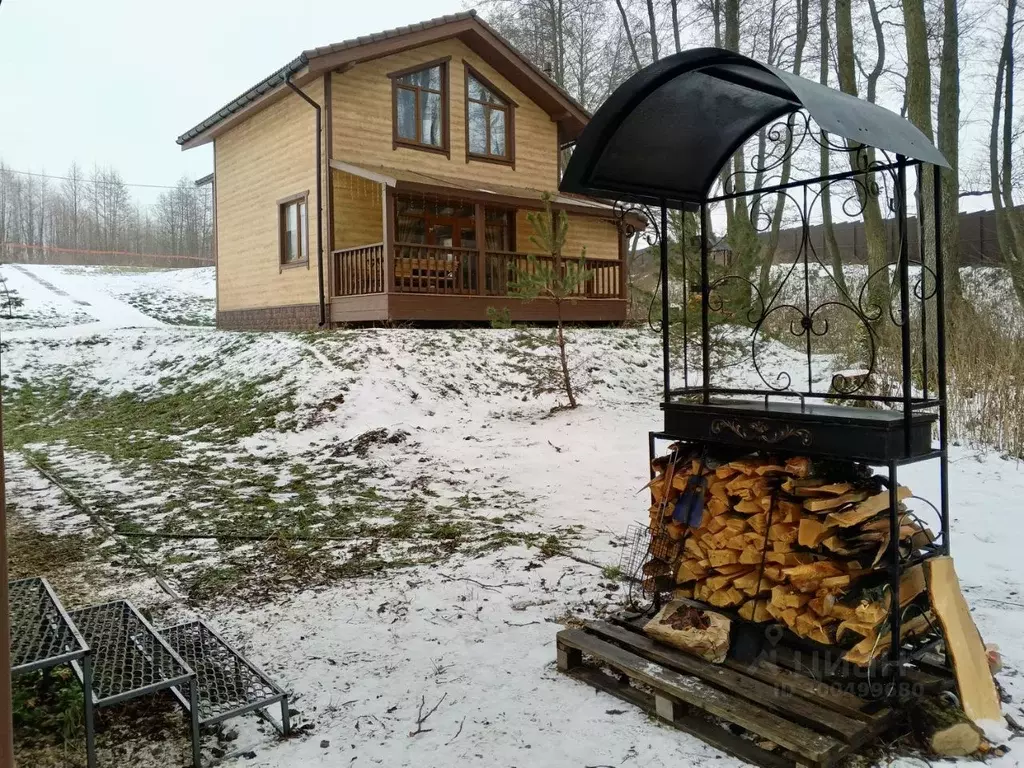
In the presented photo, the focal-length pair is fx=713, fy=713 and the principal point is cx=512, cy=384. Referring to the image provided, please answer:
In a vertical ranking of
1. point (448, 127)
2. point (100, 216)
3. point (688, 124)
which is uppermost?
point (100, 216)

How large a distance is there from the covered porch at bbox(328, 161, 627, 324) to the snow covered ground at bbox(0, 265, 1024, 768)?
125 cm

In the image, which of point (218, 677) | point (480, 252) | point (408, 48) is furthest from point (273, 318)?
point (218, 677)

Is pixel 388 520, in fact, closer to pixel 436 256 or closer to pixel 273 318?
pixel 436 256

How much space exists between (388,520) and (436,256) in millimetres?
8714

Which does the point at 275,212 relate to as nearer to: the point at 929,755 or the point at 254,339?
the point at 254,339

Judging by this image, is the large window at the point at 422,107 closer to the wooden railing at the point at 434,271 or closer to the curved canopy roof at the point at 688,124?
the wooden railing at the point at 434,271

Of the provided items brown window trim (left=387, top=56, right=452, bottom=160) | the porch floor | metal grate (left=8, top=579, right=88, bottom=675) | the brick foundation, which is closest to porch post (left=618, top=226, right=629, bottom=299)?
the porch floor

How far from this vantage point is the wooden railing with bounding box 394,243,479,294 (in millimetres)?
12891

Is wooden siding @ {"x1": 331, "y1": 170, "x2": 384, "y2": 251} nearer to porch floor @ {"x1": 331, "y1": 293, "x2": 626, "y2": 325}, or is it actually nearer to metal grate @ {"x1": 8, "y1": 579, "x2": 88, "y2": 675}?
porch floor @ {"x1": 331, "y1": 293, "x2": 626, "y2": 325}

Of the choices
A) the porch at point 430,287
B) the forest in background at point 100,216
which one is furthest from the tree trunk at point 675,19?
the forest in background at point 100,216

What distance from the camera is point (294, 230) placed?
1521cm

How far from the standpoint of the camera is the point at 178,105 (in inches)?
4043

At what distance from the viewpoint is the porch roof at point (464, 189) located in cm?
1269

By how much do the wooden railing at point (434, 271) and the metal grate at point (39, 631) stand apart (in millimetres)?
10019
